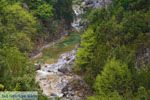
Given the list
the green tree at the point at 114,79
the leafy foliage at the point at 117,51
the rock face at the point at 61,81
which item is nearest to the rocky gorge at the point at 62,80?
the rock face at the point at 61,81

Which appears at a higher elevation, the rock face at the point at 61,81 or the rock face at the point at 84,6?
the rock face at the point at 84,6

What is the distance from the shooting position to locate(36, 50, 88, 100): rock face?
150ft

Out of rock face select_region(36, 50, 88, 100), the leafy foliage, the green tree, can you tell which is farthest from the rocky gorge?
the green tree

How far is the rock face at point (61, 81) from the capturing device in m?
45.6

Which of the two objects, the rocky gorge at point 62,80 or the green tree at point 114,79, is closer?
the green tree at point 114,79

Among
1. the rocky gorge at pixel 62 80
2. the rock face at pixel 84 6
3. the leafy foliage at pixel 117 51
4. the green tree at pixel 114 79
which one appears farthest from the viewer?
the rock face at pixel 84 6

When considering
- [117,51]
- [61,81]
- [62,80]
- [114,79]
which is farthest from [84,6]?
[114,79]

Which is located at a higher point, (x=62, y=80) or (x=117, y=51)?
(x=117, y=51)

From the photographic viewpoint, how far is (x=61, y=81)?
50.3 m

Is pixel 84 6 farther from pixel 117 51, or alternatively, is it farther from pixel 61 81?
pixel 117 51

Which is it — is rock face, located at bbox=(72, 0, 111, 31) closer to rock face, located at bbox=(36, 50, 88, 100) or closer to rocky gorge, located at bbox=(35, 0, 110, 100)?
rocky gorge, located at bbox=(35, 0, 110, 100)

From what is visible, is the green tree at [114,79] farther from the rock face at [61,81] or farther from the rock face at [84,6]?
the rock face at [84,6]

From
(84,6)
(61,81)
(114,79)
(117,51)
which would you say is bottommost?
(61,81)

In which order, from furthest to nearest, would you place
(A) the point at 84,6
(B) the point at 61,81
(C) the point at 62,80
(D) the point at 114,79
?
(A) the point at 84,6 < (C) the point at 62,80 < (B) the point at 61,81 < (D) the point at 114,79
